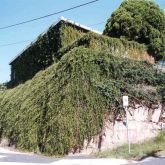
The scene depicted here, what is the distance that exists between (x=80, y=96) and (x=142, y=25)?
9289 mm

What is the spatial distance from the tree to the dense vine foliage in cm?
548

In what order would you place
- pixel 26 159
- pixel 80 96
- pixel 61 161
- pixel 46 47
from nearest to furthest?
pixel 61 161, pixel 26 159, pixel 80 96, pixel 46 47

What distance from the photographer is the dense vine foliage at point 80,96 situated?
57.5ft

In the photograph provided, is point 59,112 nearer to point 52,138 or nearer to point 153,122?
point 52,138

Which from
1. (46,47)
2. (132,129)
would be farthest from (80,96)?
(46,47)

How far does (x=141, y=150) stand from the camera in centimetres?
1648

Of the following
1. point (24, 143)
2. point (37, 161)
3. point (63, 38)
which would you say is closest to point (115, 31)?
point (63, 38)

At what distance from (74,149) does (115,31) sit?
1065 centimetres

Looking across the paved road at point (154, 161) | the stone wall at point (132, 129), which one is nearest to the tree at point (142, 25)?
the stone wall at point (132, 129)

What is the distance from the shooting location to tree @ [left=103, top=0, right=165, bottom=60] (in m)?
25.1

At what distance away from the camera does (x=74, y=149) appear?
1750 centimetres

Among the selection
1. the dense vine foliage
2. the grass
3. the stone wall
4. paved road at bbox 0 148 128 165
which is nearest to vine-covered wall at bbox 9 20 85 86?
the dense vine foliage

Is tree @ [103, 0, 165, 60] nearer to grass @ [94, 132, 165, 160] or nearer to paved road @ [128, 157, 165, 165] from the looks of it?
grass @ [94, 132, 165, 160]

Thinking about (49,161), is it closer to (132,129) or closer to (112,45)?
(132,129)
